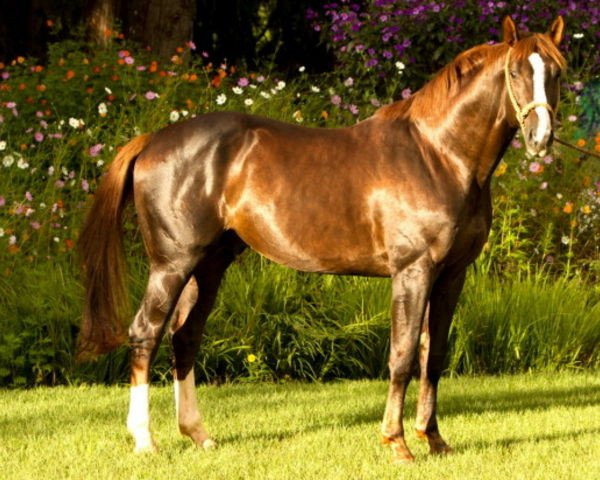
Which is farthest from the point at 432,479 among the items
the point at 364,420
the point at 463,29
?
the point at 463,29

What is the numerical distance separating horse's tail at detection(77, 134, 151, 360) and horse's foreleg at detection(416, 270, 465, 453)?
1.47 m

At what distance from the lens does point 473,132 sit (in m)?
5.16

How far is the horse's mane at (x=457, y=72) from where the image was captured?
4.95 meters

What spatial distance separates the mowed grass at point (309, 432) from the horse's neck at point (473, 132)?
1.30m

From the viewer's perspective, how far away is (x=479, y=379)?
759 centimetres

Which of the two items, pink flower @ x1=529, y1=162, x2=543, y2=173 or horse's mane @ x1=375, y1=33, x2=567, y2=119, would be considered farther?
pink flower @ x1=529, y1=162, x2=543, y2=173

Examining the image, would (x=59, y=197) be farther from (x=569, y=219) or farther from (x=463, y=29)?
(x=463, y=29)

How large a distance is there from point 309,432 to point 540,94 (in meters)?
2.17

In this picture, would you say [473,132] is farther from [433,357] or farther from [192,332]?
[192,332]

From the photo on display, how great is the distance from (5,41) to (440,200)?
35.7ft

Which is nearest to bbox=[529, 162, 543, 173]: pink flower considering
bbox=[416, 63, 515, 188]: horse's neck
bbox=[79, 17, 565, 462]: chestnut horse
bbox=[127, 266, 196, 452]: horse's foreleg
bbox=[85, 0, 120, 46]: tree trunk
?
bbox=[79, 17, 565, 462]: chestnut horse

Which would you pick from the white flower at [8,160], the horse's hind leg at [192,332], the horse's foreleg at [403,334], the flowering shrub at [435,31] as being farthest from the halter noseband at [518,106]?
the flowering shrub at [435,31]

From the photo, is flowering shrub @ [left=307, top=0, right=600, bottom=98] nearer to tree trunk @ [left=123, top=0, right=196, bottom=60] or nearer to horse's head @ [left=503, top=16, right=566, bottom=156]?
tree trunk @ [left=123, top=0, right=196, bottom=60]

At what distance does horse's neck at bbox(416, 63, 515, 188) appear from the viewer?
5125mm
